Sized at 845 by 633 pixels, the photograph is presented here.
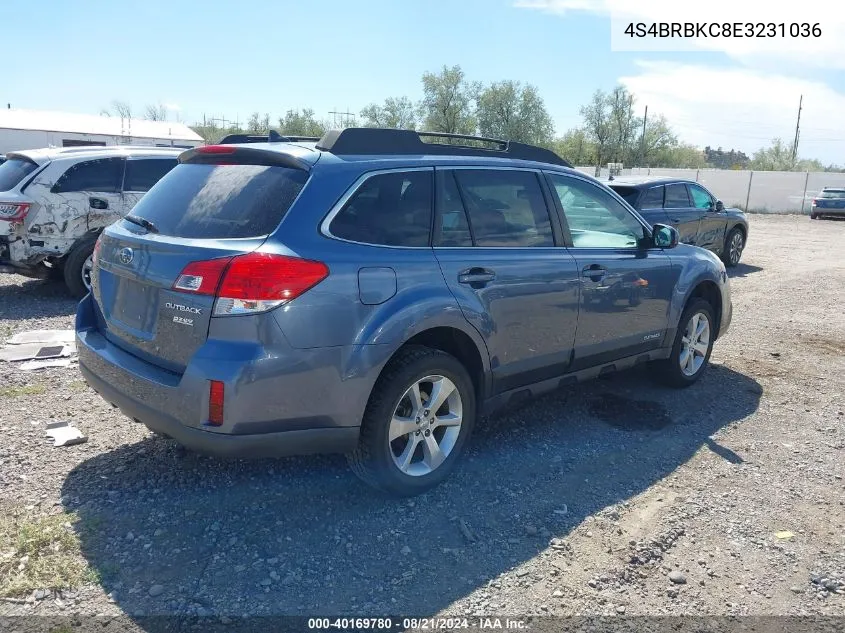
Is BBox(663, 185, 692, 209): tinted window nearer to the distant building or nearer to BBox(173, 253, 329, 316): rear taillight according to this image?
BBox(173, 253, 329, 316): rear taillight

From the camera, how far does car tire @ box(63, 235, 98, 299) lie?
25.8 ft

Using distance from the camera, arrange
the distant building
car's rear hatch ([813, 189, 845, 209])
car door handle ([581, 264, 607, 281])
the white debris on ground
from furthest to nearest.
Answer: the distant building
car's rear hatch ([813, 189, 845, 209])
the white debris on ground
car door handle ([581, 264, 607, 281])

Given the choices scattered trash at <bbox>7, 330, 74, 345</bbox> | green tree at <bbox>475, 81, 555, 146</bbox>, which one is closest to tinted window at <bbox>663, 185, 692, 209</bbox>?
scattered trash at <bbox>7, 330, 74, 345</bbox>

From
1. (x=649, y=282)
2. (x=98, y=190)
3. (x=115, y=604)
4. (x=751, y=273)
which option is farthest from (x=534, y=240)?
(x=751, y=273)

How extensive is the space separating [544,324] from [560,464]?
848mm

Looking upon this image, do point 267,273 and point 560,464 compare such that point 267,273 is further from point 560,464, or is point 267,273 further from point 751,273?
point 751,273

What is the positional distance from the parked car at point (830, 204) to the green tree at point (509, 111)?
31150 mm

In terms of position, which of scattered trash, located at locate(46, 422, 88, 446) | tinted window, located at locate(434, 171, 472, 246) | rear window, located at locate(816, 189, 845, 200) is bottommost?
scattered trash, located at locate(46, 422, 88, 446)

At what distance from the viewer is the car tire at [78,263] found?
785 centimetres

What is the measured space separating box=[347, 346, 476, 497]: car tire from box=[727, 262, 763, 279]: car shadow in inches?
380

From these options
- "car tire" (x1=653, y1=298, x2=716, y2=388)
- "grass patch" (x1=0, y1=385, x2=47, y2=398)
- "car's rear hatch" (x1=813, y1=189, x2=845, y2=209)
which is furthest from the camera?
"car's rear hatch" (x1=813, y1=189, x2=845, y2=209)

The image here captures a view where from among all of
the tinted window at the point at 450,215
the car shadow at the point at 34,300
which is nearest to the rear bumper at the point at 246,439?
the tinted window at the point at 450,215

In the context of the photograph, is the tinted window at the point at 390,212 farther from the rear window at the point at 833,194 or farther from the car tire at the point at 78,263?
the rear window at the point at 833,194

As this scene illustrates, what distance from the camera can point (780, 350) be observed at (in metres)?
6.91
